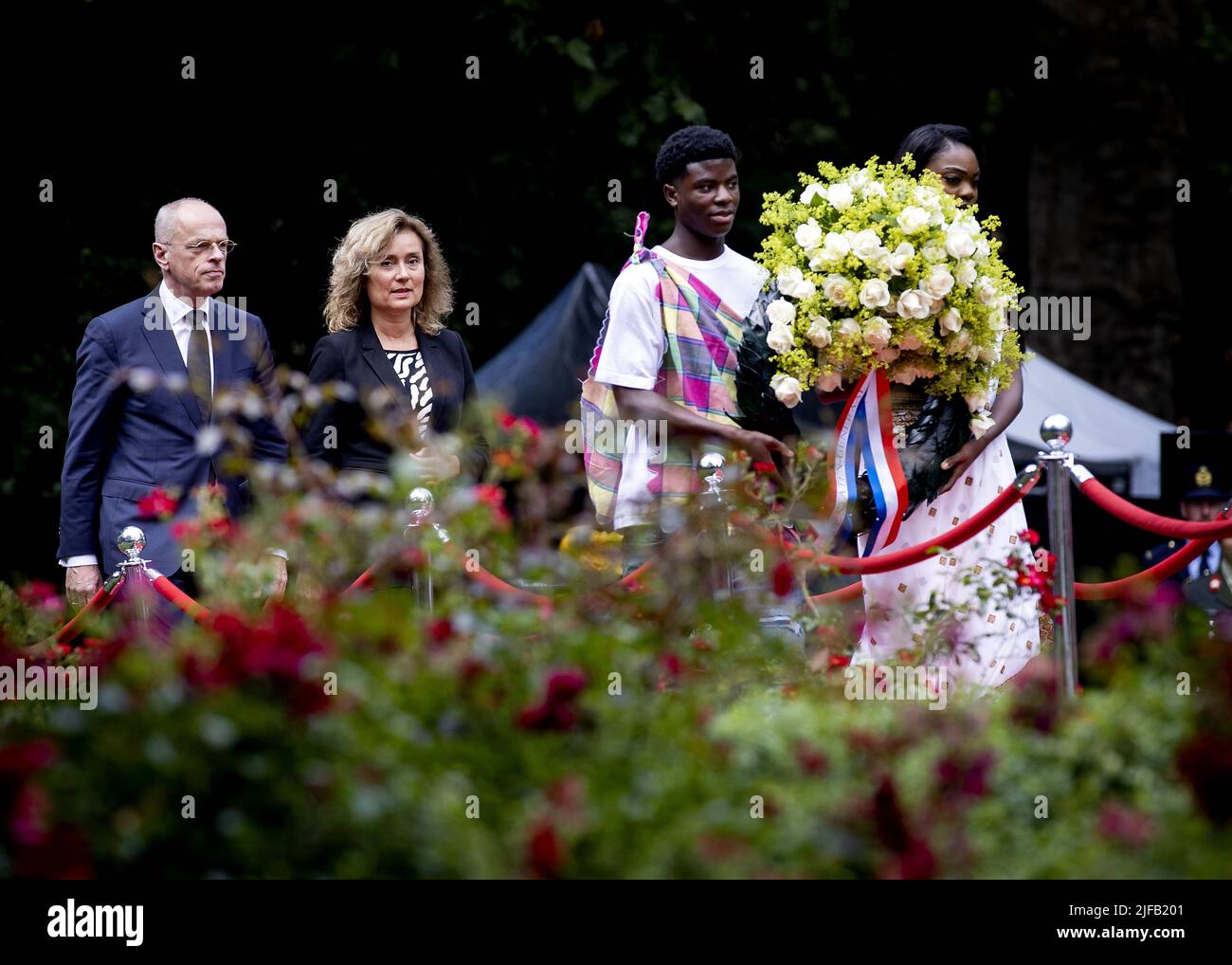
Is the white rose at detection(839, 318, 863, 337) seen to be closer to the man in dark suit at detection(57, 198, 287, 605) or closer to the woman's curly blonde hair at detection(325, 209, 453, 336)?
the woman's curly blonde hair at detection(325, 209, 453, 336)

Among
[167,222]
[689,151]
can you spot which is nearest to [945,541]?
[689,151]

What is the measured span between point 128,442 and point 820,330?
2641 mm

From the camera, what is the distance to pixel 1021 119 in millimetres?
15773

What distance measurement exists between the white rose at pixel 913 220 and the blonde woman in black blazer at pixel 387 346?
1.71 meters

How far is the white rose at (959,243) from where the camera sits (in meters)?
6.20

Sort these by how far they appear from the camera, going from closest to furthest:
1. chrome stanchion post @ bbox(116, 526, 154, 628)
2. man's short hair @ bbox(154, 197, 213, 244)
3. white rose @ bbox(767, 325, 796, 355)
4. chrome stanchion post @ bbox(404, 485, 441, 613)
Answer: chrome stanchion post @ bbox(404, 485, 441, 613) → white rose @ bbox(767, 325, 796, 355) → chrome stanchion post @ bbox(116, 526, 154, 628) → man's short hair @ bbox(154, 197, 213, 244)

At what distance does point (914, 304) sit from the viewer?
6133 millimetres

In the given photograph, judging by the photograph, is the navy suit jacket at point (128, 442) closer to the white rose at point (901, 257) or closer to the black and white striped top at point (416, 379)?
the black and white striped top at point (416, 379)

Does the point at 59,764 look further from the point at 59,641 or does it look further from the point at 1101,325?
the point at 1101,325

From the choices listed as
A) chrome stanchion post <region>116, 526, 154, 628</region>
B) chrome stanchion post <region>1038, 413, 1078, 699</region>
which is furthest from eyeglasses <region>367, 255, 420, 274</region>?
chrome stanchion post <region>1038, 413, 1078, 699</region>

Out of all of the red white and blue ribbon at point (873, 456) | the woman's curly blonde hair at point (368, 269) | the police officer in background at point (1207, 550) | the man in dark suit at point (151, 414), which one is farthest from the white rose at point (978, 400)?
the police officer in background at point (1207, 550)

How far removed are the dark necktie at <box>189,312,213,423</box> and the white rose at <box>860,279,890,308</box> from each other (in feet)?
8.21

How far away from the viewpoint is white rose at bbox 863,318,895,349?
6.15 m
